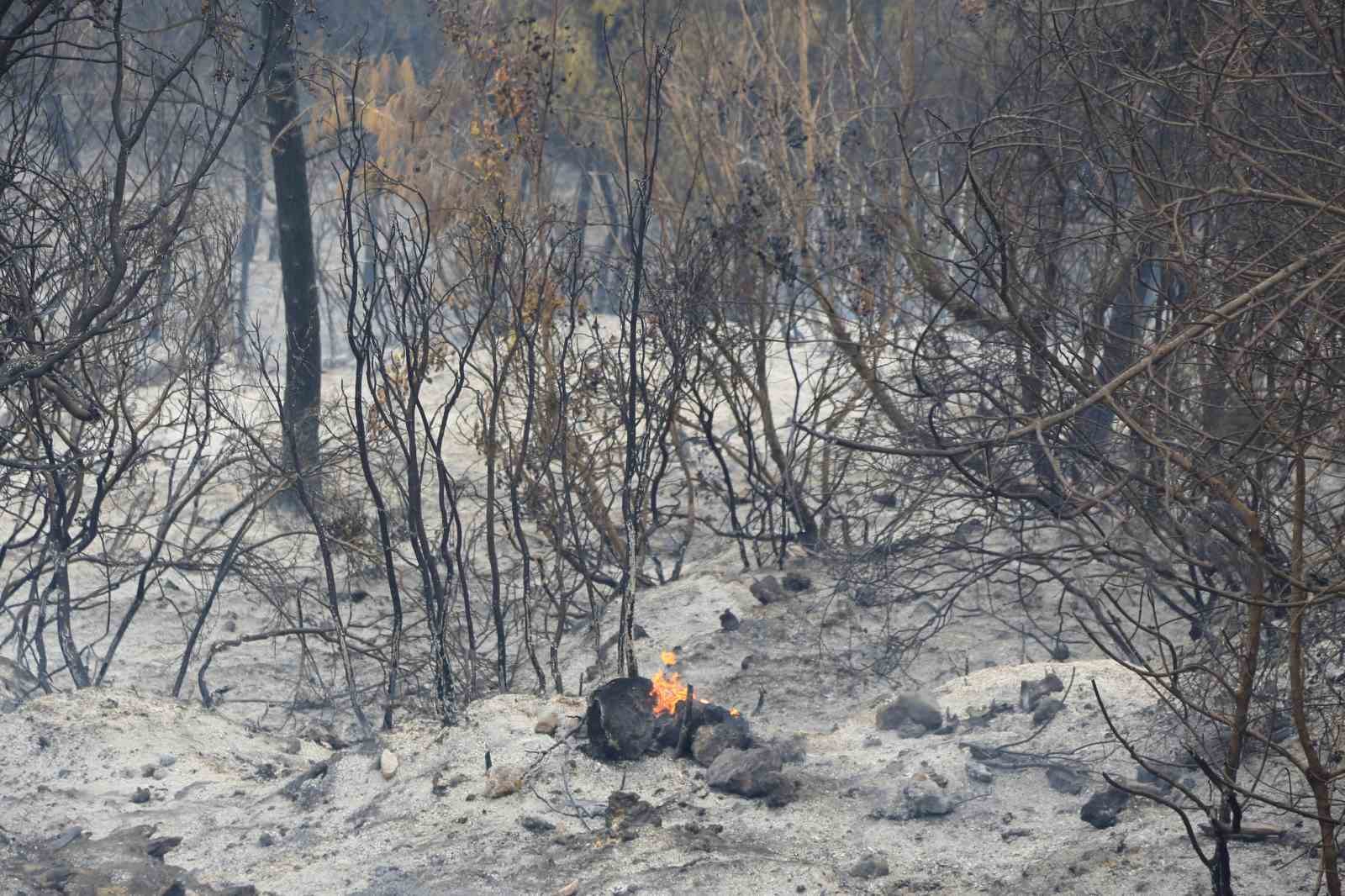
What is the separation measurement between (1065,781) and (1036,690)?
810mm

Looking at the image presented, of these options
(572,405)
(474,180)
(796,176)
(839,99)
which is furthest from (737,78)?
(839,99)

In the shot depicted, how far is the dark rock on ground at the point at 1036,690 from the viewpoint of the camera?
5.53m

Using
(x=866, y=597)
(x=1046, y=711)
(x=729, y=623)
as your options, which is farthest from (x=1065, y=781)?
(x=729, y=623)

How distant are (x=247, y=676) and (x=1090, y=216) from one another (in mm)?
6530

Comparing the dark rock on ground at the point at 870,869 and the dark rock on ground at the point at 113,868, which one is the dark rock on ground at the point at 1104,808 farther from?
the dark rock on ground at the point at 113,868

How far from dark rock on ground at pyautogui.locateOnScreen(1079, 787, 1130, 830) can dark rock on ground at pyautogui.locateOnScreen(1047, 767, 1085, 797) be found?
5.9 inches

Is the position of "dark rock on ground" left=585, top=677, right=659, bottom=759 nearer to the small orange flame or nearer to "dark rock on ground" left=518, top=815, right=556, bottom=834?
the small orange flame

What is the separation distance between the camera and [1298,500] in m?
3.17

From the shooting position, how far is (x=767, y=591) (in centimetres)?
817

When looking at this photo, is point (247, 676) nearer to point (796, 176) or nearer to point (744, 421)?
point (744, 421)

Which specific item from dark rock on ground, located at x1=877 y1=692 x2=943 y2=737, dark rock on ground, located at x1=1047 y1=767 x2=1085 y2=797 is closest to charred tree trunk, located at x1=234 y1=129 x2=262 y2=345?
dark rock on ground, located at x1=877 y1=692 x2=943 y2=737

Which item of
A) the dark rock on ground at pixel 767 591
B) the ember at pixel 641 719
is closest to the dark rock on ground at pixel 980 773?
the ember at pixel 641 719

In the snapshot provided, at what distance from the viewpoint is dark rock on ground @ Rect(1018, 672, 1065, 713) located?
5.53m

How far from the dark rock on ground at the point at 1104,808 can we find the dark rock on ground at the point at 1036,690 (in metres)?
0.90
